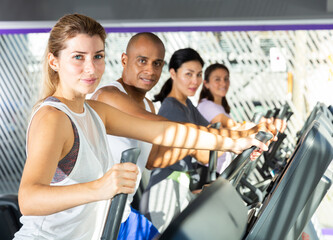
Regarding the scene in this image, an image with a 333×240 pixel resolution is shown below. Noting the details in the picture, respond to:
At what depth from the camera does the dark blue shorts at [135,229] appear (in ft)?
5.69

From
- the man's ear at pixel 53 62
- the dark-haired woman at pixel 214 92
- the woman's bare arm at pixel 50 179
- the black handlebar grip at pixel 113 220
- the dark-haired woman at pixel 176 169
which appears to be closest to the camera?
the black handlebar grip at pixel 113 220

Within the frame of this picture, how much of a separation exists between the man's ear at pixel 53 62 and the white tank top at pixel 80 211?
6.5 inches

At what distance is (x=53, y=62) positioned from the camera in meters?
1.49

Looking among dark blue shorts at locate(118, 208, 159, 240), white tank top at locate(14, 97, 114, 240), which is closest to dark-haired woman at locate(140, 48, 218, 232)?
dark blue shorts at locate(118, 208, 159, 240)

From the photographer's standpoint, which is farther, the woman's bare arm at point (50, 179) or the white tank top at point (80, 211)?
the white tank top at point (80, 211)

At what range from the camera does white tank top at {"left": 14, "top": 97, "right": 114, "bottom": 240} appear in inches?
51.6

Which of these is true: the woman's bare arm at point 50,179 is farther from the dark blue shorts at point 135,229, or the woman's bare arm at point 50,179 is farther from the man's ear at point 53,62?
the dark blue shorts at point 135,229

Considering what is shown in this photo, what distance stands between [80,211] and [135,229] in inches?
17.1

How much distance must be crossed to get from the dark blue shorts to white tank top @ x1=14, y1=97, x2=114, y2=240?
0.28 m

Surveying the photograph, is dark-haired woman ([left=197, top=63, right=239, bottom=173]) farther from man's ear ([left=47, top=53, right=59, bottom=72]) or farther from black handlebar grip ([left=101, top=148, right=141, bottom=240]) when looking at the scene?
black handlebar grip ([left=101, top=148, right=141, bottom=240])

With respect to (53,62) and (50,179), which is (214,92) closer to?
(53,62)

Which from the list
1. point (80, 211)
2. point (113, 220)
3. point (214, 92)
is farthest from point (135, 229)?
point (214, 92)

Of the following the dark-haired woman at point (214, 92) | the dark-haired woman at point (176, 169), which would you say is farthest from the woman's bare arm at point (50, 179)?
the dark-haired woman at point (214, 92)

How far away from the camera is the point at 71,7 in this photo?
4809 mm
